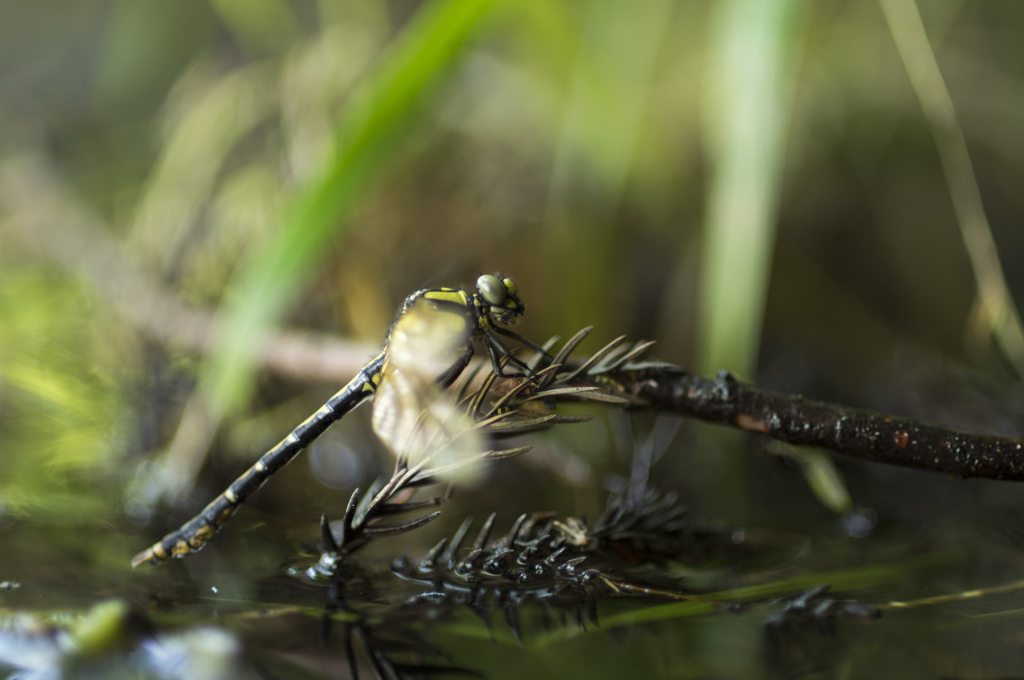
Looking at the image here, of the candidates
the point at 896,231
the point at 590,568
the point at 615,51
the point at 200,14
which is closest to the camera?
the point at 590,568

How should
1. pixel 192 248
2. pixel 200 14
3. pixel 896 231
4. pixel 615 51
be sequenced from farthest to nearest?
pixel 200 14
pixel 896 231
pixel 615 51
pixel 192 248

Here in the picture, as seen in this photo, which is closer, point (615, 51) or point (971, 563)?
Answer: point (971, 563)

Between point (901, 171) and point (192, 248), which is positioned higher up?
point (192, 248)

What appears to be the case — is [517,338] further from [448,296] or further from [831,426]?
[831,426]

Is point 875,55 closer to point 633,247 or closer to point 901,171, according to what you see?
point 901,171

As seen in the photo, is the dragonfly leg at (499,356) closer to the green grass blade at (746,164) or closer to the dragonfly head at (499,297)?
the dragonfly head at (499,297)

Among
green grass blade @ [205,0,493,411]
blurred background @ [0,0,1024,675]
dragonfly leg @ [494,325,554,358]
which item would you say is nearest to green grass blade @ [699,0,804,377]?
blurred background @ [0,0,1024,675]

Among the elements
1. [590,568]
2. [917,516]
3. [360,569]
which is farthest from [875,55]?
[360,569]


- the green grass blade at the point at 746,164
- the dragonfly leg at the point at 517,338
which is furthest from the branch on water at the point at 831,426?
the green grass blade at the point at 746,164
